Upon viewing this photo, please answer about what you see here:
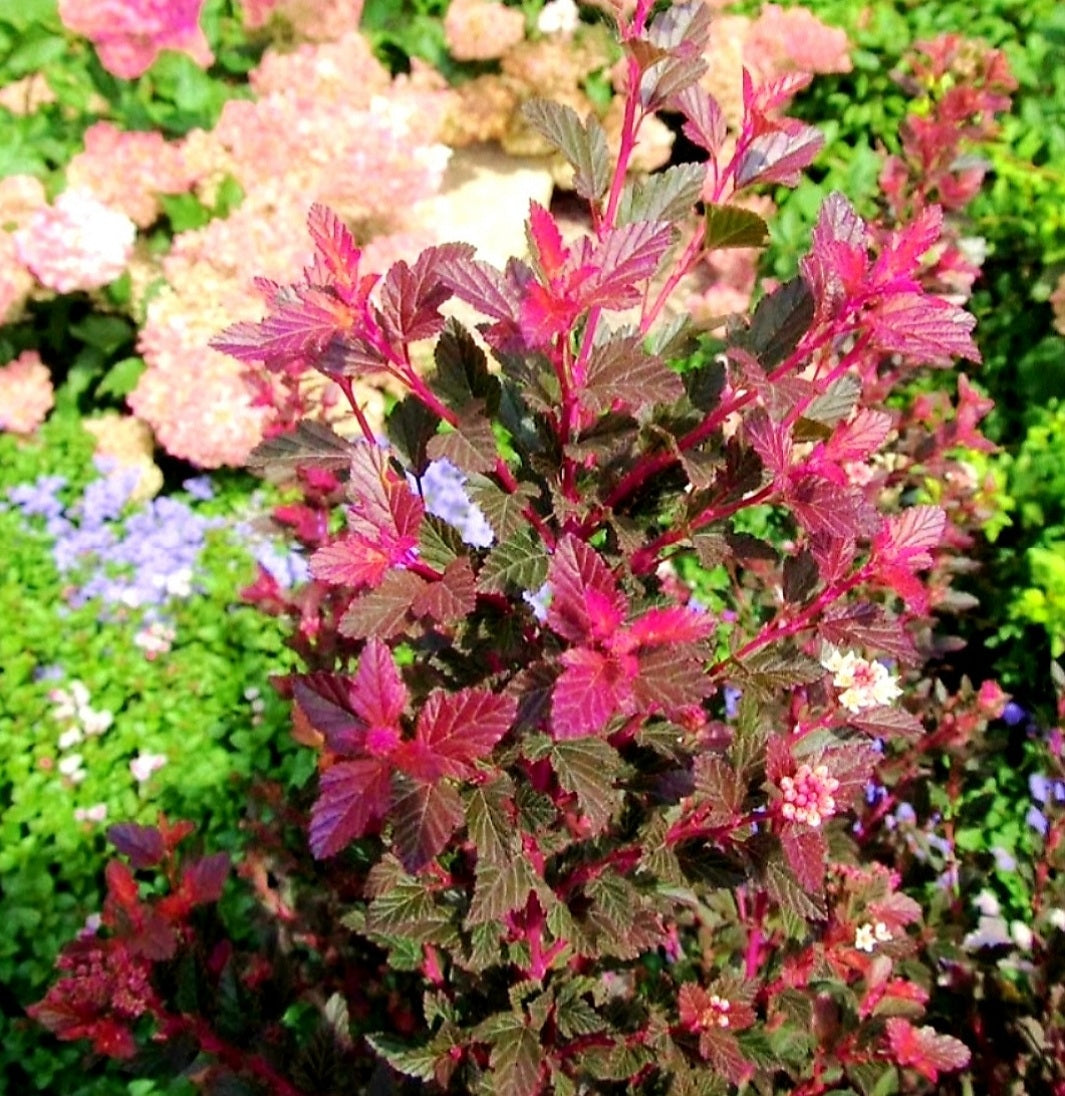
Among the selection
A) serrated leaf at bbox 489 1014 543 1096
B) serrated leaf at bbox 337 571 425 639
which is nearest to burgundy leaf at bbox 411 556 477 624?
serrated leaf at bbox 337 571 425 639

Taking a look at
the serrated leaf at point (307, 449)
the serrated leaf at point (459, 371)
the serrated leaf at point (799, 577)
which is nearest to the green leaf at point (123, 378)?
the serrated leaf at point (307, 449)

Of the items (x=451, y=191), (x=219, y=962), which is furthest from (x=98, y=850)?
(x=451, y=191)

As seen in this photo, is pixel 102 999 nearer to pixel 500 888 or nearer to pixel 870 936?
pixel 500 888

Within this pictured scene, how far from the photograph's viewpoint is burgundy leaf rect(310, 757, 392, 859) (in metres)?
0.78

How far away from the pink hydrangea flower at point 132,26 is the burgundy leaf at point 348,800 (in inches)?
112

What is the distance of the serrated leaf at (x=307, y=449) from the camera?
0.98 metres

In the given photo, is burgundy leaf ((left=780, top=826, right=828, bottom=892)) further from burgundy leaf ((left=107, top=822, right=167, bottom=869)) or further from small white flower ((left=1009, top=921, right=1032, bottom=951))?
small white flower ((left=1009, top=921, right=1032, bottom=951))

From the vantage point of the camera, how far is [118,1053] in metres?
1.13

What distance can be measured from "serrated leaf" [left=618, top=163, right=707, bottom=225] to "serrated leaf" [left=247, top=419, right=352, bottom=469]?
1.07 feet

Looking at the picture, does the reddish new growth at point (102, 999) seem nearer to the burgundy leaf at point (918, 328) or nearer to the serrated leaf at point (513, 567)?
the serrated leaf at point (513, 567)

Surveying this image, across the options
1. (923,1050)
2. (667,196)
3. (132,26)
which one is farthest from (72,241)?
(923,1050)

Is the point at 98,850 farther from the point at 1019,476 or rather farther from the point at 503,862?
the point at 1019,476

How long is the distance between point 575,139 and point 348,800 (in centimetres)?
57

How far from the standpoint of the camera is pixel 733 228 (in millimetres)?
882
